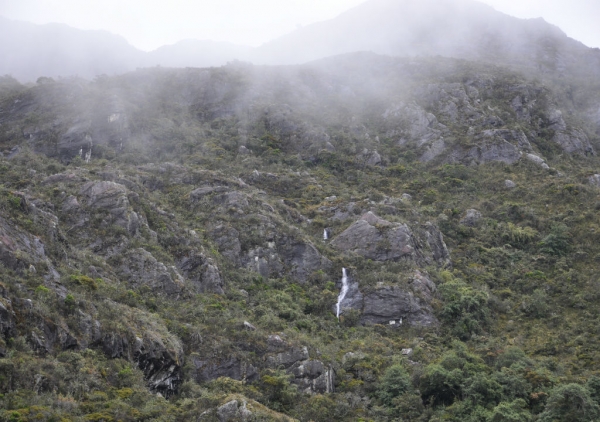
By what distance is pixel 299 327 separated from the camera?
4178 centimetres

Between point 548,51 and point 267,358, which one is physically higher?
point 548,51

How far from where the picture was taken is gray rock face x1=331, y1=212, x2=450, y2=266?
2004 inches

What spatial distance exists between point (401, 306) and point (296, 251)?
11.3m

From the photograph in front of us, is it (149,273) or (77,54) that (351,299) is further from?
(77,54)

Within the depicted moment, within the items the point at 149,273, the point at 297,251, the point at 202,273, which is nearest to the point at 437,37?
the point at 297,251

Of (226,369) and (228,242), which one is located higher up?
(228,242)

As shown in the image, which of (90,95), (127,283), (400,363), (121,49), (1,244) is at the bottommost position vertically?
(400,363)

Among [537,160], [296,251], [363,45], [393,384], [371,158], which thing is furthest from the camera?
[363,45]

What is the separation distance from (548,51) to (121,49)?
11414cm

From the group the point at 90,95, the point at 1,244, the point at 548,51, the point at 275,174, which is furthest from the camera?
the point at 548,51

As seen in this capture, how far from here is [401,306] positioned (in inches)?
1780

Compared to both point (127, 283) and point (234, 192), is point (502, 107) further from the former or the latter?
point (127, 283)

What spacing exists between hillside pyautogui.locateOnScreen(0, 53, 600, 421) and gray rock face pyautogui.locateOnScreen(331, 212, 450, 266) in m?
0.24

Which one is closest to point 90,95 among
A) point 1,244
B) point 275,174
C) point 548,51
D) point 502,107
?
point 275,174
